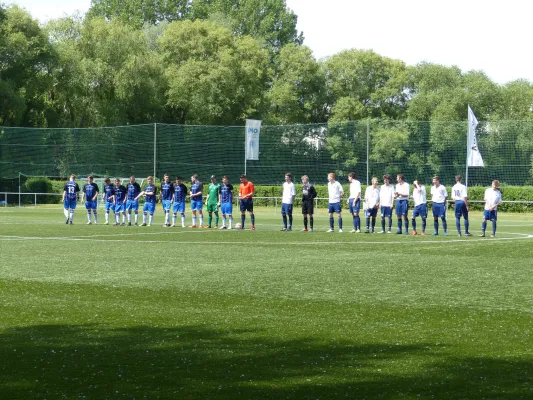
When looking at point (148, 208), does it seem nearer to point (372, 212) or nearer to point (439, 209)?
point (372, 212)

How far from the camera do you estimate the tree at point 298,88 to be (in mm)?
73938

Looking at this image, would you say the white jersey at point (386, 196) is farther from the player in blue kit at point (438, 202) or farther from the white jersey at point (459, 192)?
→ the white jersey at point (459, 192)

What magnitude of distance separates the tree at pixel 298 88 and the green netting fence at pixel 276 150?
23.3m

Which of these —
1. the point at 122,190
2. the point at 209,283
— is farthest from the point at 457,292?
the point at 122,190

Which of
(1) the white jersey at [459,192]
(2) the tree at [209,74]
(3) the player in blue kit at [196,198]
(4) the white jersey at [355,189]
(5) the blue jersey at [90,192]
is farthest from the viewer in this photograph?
(2) the tree at [209,74]

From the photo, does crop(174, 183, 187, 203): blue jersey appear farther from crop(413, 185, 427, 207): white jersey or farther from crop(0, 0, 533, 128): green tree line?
crop(0, 0, 533, 128): green tree line

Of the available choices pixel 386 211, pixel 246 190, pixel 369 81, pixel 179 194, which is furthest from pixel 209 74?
pixel 386 211

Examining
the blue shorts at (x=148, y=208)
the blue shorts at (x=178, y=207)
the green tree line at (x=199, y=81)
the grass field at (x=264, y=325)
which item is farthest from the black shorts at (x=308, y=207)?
the green tree line at (x=199, y=81)

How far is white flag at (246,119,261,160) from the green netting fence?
185 centimetres

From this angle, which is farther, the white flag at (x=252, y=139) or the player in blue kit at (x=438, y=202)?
the white flag at (x=252, y=139)

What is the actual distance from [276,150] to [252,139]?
3682 mm

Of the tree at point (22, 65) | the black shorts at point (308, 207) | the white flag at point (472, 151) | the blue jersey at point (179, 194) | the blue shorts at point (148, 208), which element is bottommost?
the blue shorts at point (148, 208)

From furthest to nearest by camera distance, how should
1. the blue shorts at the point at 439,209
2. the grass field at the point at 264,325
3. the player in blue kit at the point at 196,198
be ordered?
the player in blue kit at the point at 196,198 → the blue shorts at the point at 439,209 → the grass field at the point at 264,325

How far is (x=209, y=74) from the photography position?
6247 centimetres
